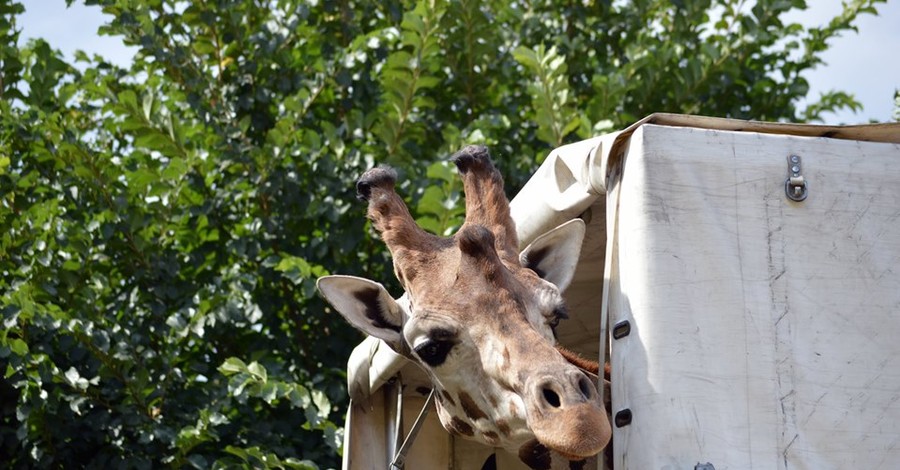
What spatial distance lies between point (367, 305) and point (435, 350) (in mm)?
504

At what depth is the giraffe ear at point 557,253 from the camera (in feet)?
15.9

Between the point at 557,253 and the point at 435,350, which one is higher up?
the point at 557,253

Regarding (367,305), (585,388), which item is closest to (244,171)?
(367,305)

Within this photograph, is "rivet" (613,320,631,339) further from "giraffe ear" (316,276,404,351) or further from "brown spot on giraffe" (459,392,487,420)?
"giraffe ear" (316,276,404,351)

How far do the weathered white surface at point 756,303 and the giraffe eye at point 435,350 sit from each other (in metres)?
0.56

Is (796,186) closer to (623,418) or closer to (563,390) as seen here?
(623,418)

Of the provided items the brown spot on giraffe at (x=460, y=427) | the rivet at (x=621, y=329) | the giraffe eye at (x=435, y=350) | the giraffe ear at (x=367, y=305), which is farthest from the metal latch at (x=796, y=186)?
the giraffe ear at (x=367, y=305)

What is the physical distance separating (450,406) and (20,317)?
4.09 meters

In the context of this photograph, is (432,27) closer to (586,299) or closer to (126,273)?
(126,273)

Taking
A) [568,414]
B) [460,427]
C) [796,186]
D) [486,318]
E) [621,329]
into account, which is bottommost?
[460,427]

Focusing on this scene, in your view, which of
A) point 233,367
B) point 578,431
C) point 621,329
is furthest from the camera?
point 233,367

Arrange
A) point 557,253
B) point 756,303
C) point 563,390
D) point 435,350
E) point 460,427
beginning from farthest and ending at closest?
point 557,253
point 460,427
point 435,350
point 756,303
point 563,390

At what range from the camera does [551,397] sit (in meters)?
4.07

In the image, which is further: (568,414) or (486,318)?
(486,318)
